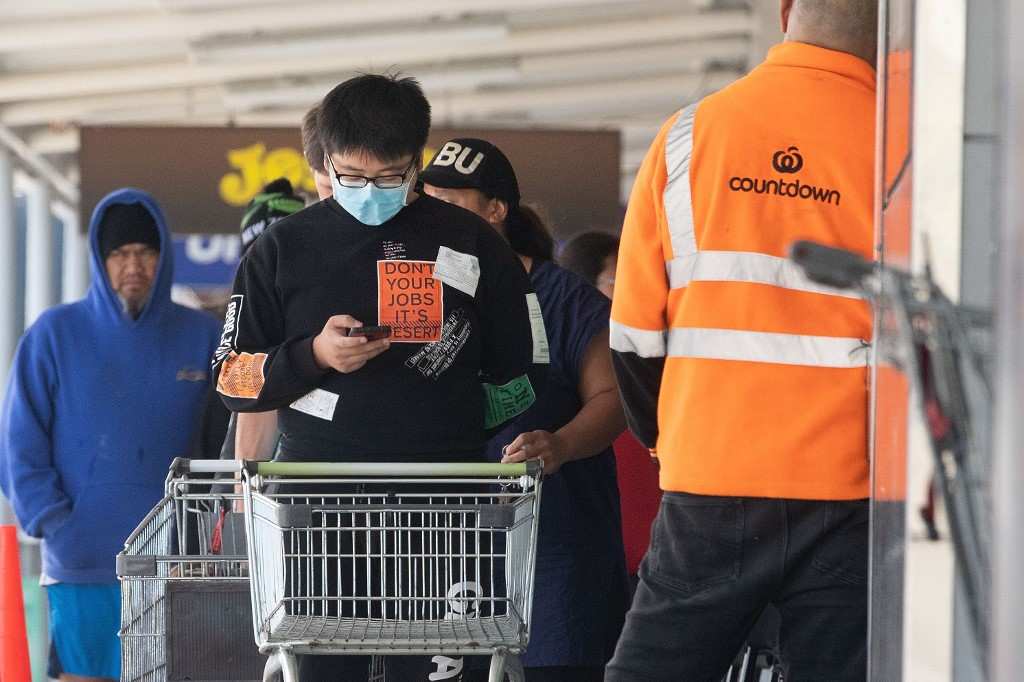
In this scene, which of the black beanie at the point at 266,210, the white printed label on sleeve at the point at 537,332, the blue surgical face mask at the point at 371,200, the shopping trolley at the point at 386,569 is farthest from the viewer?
the black beanie at the point at 266,210

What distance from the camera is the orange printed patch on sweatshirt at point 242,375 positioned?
307 cm

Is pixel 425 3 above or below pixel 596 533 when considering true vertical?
above

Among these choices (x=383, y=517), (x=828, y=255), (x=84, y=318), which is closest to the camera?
(x=828, y=255)

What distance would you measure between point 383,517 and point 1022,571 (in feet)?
6.13

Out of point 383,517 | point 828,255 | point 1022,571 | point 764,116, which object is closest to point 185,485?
point 383,517

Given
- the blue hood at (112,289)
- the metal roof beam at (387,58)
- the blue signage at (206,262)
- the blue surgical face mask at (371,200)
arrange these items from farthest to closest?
the metal roof beam at (387,58)
the blue signage at (206,262)
the blue hood at (112,289)
the blue surgical face mask at (371,200)

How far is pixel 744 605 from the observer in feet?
8.60

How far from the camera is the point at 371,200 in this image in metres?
3.07

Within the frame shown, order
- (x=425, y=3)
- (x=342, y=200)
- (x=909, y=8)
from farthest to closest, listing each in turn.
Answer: (x=425, y=3) → (x=342, y=200) → (x=909, y=8)

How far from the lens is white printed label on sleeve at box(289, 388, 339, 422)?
309 cm

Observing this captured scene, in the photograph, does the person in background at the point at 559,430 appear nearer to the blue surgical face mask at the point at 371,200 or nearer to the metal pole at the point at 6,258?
the blue surgical face mask at the point at 371,200

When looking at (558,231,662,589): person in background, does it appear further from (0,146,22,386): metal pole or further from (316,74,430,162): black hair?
(0,146,22,386): metal pole

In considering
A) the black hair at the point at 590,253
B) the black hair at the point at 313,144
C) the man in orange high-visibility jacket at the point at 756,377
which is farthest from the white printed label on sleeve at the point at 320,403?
the black hair at the point at 590,253

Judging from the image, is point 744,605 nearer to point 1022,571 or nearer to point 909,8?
point 909,8
